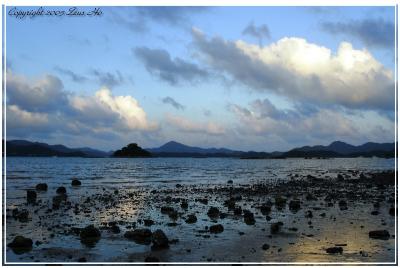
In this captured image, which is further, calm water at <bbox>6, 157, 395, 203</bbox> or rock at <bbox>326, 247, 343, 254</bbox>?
calm water at <bbox>6, 157, 395, 203</bbox>

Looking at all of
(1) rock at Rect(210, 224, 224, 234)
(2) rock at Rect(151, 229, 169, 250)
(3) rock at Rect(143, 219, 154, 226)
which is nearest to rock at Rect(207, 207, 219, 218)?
(3) rock at Rect(143, 219, 154, 226)

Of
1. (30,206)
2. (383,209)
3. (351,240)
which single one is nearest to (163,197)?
(30,206)

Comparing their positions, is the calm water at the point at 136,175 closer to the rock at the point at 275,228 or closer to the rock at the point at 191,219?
the rock at the point at 191,219

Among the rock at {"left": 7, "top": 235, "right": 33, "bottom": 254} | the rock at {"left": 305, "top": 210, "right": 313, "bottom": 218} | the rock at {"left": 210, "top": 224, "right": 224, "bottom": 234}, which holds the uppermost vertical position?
the rock at {"left": 305, "top": 210, "right": 313, "bottom": 218}

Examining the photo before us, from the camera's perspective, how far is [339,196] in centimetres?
3822

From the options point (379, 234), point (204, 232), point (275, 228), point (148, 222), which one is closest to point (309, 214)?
point (275, 228)

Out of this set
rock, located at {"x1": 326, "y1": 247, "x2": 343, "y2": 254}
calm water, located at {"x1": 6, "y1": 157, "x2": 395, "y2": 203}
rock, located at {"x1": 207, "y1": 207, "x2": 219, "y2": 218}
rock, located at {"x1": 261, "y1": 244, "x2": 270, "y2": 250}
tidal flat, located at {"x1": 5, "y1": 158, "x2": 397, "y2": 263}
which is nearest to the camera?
tidal flat, located at {"x1": 5, "y1": 158, "x2": 397, "y2": 263}

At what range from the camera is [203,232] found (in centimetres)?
2253

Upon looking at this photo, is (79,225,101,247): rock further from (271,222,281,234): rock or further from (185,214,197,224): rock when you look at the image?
(271,222,281,234): rock

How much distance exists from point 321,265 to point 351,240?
16.3 ft

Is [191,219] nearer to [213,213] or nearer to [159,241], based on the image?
[213,213]

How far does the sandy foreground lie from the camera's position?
59.3 feet

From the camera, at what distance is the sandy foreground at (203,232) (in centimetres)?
1806

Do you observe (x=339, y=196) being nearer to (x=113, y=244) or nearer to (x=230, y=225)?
(x=230, y=225)
